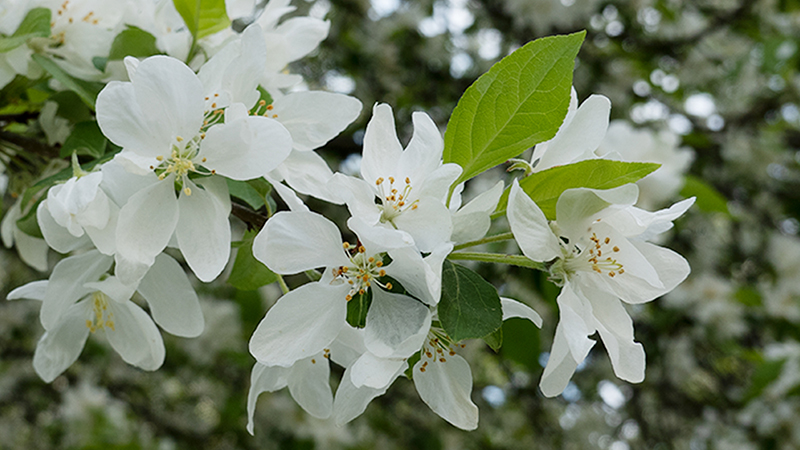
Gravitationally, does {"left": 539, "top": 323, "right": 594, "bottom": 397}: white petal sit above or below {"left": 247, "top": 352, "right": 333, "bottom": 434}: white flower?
above

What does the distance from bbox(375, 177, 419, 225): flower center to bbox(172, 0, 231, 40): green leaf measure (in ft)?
1.25

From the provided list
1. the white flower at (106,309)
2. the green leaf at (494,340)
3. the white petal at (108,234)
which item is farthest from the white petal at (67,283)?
the green leaf at (494,340)

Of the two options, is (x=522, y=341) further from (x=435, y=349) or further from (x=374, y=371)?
(x=374, y=371)

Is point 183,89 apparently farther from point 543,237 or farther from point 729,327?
point 729,327

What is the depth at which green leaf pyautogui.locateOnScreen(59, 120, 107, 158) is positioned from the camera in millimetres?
776

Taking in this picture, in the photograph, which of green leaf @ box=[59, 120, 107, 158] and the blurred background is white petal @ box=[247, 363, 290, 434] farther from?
the blurred background

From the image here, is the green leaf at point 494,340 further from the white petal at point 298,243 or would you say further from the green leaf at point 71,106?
the green leaf at point 71,106

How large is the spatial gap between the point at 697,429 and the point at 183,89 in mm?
3270

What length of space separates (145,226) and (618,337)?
0.48m

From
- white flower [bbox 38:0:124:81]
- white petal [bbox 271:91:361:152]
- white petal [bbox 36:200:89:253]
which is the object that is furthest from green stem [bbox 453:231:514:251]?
white flower [bbox 38:0:124:81]

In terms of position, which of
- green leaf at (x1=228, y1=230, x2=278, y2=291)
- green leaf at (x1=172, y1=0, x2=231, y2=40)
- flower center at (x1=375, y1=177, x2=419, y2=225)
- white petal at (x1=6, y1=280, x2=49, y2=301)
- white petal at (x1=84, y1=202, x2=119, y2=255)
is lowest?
white petal at (x1=6, y1=280, x2=49, y2=301)

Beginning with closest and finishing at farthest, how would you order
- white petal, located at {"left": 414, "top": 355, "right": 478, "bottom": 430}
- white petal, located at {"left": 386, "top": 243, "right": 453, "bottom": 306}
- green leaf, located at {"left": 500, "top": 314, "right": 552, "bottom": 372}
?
1. white petal, located at {"left": 386, "top": 243, "right": 453, "bottom": 306}
2. white petal, located at {"left": 414, "top": 355, "right": 478, "bottom": 430}
3. green leaf, located at {"left": 500, "top": 314, "right": 552, "bottom": 372}

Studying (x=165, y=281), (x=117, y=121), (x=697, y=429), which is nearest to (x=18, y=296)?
(x=165, y=281)

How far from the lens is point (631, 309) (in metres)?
2.78
